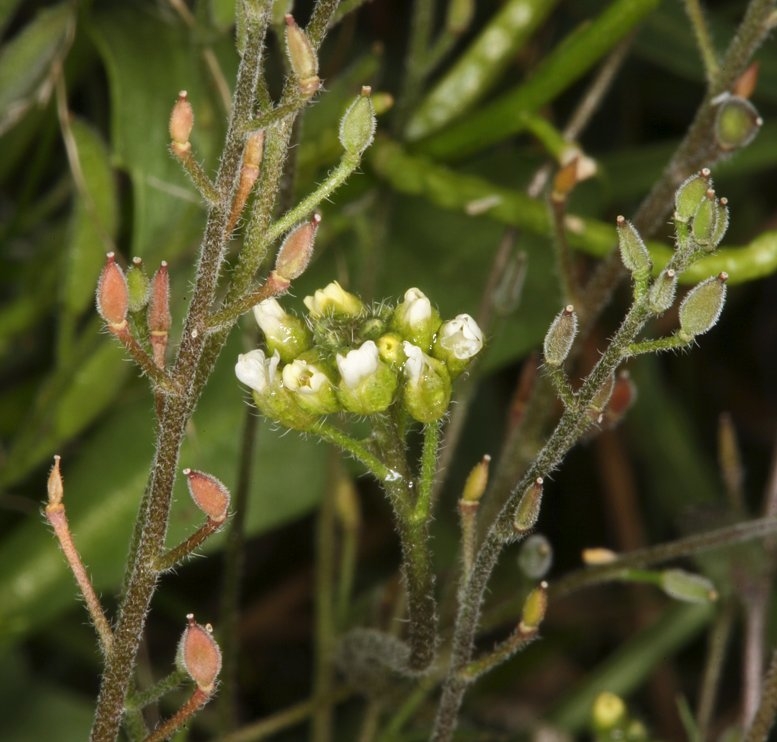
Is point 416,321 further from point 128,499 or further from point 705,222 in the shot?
point 128,499

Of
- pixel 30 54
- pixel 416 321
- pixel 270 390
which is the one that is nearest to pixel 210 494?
pixel 270 390

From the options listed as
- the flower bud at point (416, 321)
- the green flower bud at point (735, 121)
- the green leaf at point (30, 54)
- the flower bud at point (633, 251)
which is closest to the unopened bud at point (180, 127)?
the flower bud at point (416, 321)

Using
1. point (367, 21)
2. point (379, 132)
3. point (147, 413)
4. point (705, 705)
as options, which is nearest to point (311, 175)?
point (379, 132)

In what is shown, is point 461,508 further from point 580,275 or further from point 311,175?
point 580,275

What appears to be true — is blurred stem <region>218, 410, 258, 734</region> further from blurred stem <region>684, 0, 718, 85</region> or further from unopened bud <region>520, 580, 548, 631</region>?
blurred stem <region>684, 0, 718, 85</region>

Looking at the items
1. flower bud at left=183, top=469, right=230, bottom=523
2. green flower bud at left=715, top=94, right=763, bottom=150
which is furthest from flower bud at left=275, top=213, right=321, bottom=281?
green flower bud at left=715, top=94, right=763, bottom=150

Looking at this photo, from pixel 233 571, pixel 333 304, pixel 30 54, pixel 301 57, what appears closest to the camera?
pixel 301 57
